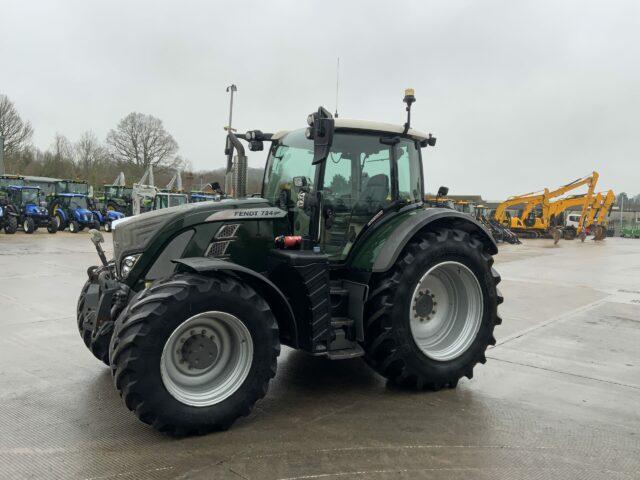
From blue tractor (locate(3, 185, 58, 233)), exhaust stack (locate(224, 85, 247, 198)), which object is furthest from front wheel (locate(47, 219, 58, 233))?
exhaust stack (locate(224, 85, 247, 198))

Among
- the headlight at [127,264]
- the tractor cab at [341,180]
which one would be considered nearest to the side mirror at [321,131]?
the tractor cab at [341,180]

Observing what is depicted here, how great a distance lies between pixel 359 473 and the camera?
310 cm

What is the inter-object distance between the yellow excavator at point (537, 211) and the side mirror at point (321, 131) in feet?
101

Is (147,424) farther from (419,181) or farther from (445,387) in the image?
(419,181)

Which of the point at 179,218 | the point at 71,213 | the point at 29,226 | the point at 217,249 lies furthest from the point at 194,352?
the point at 71,213

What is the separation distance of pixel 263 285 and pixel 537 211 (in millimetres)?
33403

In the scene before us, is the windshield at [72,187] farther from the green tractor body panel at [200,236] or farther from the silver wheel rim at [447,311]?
the silver wheel rim at [447,311]

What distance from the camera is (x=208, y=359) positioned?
144 inches

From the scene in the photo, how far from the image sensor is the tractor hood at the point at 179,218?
4.02m

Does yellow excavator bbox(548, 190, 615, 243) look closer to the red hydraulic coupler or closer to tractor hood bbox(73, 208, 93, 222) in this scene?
tractor hood bbox(73, 208, 93, 222)

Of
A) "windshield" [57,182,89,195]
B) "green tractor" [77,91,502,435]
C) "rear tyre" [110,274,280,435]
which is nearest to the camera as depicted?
"rear tyre" [110,274,280,435]

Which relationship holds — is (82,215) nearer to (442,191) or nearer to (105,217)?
(105,217)

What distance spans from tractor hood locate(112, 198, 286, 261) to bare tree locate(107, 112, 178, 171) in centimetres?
4893

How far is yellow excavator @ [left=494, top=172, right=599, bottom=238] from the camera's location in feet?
102
